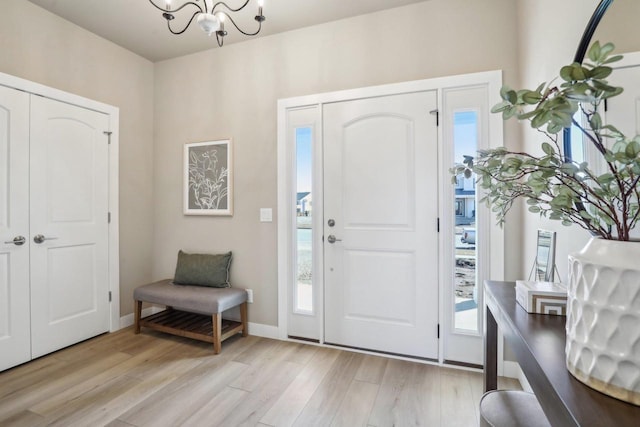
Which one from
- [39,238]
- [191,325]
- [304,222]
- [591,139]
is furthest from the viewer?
[191,325]

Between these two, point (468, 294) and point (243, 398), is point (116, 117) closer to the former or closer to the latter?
point (243, 398)

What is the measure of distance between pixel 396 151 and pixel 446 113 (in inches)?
17.6

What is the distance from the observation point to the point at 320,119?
2.68 m

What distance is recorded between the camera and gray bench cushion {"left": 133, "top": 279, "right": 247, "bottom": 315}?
2588 millimetres

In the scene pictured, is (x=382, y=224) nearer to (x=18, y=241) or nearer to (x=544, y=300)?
(x=544, y=300)

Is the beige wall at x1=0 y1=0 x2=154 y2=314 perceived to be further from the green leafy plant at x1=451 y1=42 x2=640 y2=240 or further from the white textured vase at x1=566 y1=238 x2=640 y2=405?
the white textured vase at x1=566 y1=238 x2=640 y2=405

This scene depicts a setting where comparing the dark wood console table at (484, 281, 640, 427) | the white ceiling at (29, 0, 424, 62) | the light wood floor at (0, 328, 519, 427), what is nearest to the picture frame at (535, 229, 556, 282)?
the dark wood console table at (484, 281, 640, 427)

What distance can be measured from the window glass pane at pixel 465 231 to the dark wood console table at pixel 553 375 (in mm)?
1107

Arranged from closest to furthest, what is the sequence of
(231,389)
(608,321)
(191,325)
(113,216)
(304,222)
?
(608,321)
(231,389)
(304,222)
(191,325)
(113,216)

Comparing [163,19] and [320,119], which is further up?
[163,19]

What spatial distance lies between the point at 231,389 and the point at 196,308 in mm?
810

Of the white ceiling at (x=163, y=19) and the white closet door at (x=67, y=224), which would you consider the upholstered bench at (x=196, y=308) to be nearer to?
the white closet door at (x=67, y=224)

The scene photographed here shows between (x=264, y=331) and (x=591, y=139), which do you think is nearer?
(x=591, y=139)

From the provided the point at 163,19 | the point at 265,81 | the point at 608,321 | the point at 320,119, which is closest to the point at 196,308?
the point at 320,119
